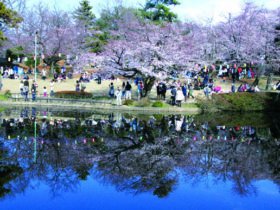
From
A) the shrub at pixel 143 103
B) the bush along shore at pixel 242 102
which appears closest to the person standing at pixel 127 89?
the shrub at pixel 143 103

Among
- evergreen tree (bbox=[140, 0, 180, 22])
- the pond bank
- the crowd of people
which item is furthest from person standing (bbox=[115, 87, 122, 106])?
evergreen tree (bbox=[140, 0, 180, 22])

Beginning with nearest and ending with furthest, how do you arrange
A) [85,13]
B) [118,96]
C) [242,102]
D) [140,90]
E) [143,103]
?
[118,96], [143,103], [242,102], [140,90], [85,13]

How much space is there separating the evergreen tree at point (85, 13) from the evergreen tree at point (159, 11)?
10.6 meters

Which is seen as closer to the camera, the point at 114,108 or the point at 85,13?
the point at 114,108

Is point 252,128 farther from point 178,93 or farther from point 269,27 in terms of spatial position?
point 269,27

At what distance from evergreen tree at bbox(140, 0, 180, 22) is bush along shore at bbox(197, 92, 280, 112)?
66.0 ft

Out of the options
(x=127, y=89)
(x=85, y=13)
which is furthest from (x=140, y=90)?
(x=85, y=13)

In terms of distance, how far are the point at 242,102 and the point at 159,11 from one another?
880 inches

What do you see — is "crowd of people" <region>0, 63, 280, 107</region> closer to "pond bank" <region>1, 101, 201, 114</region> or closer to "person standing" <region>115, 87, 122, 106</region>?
"person standing" <region>115, 87, 122, 106</region>

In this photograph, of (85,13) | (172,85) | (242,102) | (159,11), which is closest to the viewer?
(242,102)

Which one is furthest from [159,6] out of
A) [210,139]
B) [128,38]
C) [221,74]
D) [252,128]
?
[210,139]

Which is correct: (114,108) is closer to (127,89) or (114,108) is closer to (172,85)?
(127,89)

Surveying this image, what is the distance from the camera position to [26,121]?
1942cm

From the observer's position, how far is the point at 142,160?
11703 mm
